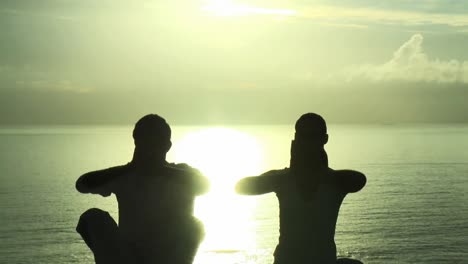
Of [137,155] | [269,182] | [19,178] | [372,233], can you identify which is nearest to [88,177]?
[137,155]

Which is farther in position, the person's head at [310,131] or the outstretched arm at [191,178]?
the person's head at [310,131]

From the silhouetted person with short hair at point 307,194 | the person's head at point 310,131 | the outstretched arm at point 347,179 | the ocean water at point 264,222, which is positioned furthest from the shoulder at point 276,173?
the ocean water at point 264,222

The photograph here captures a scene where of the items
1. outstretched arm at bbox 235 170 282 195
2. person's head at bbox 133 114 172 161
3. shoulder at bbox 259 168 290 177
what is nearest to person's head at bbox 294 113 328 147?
shoulder at bbox 259 168 290 177

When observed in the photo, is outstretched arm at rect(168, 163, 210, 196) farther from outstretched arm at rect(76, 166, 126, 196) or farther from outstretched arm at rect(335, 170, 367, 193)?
outstretched arm at rect(335, 170, 367, 193)

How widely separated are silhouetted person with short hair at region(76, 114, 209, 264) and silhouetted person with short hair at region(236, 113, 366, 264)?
76 centimetres

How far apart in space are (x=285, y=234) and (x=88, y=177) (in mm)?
2598

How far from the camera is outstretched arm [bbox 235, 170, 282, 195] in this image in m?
8.24

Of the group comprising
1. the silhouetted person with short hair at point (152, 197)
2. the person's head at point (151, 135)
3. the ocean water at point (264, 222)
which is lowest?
the silhouetted person with short hair at point (152, 197)

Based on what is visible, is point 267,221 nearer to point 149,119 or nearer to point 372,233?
point 372,233

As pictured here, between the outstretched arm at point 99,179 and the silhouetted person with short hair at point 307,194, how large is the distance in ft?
5.13

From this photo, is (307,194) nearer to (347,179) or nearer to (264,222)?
(347,179)

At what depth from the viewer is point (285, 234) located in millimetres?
8344

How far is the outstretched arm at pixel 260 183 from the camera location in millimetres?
8242

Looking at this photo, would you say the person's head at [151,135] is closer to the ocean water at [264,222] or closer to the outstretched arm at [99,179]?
the outstretched arm at [99,179]
